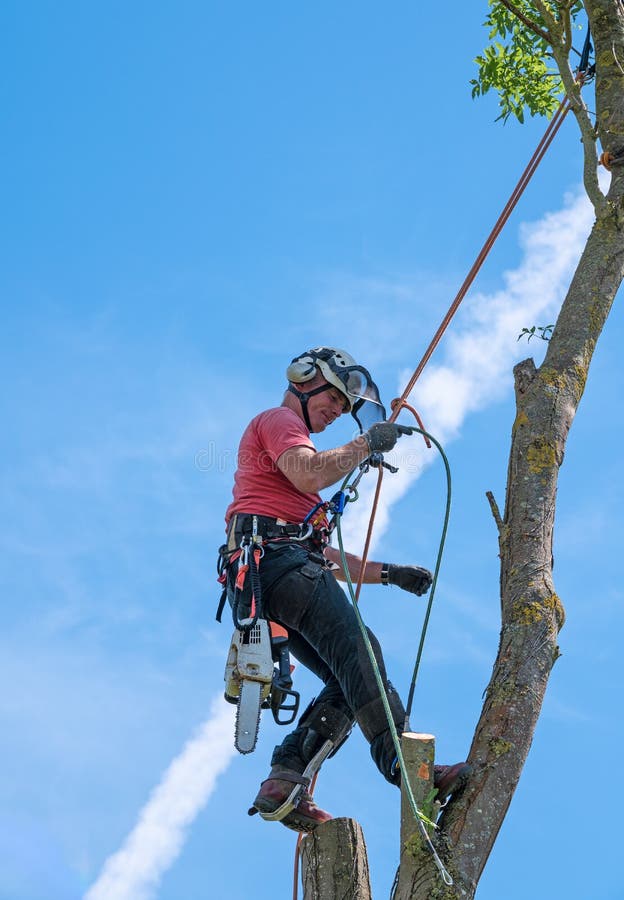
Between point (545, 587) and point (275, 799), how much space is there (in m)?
1.53

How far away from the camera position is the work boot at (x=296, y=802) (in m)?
4.88

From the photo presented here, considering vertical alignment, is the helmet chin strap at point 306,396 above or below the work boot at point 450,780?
above

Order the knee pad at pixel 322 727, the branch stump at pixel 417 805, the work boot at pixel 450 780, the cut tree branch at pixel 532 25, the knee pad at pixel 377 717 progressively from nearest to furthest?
the branch stump at pixel 417 805 → the work boot at pixel 450 780 → the knee pad at pixel 377 717 → the knee pad at pixel 322 727 → the cut tree branch at pixel 532 25

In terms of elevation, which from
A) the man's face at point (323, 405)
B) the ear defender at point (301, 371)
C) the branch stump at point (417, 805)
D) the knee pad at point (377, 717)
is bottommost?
the branch stump at point (417, 805)

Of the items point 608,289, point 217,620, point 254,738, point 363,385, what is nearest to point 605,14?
point 608,289

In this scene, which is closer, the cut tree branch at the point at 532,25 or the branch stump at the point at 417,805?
the branch stump at the point at 417,805

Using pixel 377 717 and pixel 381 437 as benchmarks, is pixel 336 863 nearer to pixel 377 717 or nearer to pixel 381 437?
pixel 377 717

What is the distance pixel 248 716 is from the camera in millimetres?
4906

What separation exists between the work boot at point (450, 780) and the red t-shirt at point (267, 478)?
1561mm

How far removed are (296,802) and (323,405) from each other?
1.88 meters

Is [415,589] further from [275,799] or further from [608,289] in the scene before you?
[608,289]

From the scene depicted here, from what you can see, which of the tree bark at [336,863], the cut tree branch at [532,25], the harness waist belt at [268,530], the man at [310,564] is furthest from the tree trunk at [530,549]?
the harness waist belt at [268,530]

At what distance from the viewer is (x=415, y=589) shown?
5.79m

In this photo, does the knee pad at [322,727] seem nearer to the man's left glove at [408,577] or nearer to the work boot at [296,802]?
the work boot at [296,802]
